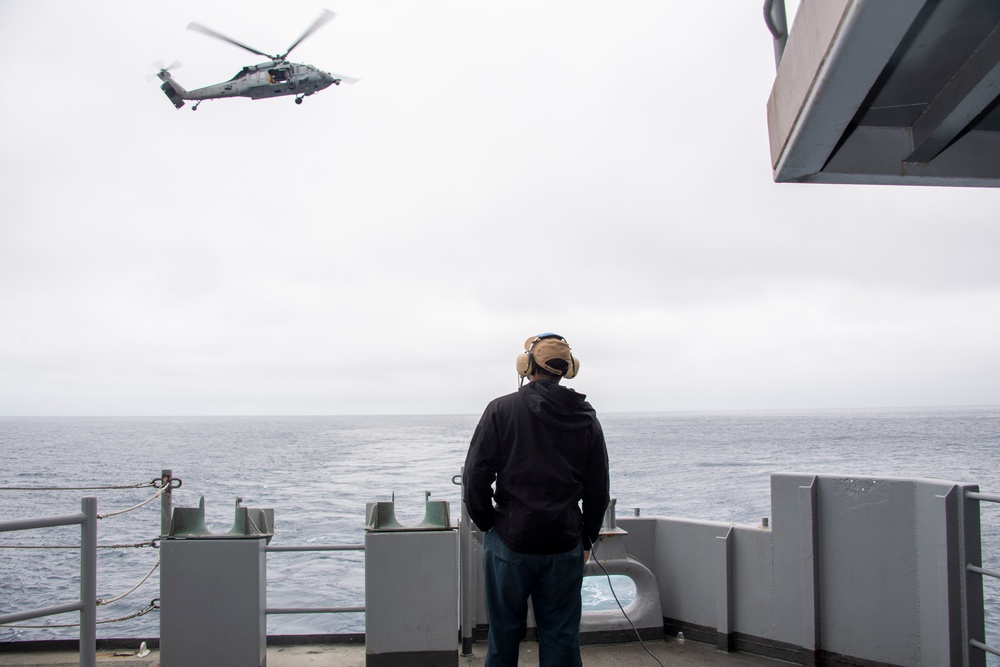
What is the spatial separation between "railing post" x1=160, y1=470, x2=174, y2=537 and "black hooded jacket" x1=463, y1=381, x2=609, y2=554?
1.99m

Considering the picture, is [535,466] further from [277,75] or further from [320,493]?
[277,75]

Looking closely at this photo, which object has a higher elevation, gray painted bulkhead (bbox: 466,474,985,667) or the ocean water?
gray painted bulkhead (bbox: 466,474,985,667)

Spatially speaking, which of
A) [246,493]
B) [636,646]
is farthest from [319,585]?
[246,493]

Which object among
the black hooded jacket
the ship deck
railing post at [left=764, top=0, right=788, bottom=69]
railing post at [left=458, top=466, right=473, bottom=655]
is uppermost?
railing post at [left=764, top=0, right=788, bottom=69]

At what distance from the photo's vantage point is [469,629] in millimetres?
4312

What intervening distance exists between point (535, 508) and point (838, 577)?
2.21 metres

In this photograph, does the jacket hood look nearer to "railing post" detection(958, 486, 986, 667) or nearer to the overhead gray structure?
the overhead gray structure

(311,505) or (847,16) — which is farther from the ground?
(847,16)

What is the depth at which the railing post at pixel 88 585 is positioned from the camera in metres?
2.90

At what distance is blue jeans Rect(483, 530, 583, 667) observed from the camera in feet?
9.34

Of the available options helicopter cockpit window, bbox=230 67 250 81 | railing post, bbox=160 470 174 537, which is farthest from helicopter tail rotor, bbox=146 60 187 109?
railing post, bbox=160 470 174 537

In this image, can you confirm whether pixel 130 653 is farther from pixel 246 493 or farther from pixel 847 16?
pixel 246 493

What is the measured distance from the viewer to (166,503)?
421 centimetres

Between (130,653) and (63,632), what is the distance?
705 cm
